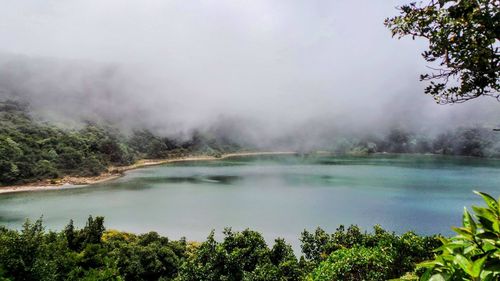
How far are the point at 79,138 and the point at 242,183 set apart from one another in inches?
2196

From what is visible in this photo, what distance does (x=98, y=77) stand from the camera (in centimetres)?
19838

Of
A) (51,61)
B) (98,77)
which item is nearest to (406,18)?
(98,77)

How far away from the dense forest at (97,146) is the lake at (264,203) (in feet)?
41.2

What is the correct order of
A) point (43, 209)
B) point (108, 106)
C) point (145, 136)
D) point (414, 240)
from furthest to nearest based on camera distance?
point (108, 106) < point (145, 136) < point (43, 209) < point (414, 240)

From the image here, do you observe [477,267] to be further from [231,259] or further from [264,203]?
[264,203]

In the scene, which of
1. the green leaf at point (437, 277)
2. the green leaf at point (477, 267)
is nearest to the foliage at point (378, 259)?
the green leaf at point (437, 277)

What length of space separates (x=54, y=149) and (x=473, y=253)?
371ft

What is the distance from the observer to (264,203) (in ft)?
217

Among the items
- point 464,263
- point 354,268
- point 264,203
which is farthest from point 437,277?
point 264,203

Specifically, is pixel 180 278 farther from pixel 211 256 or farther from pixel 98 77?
pixel 98 77

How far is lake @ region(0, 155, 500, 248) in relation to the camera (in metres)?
50.7

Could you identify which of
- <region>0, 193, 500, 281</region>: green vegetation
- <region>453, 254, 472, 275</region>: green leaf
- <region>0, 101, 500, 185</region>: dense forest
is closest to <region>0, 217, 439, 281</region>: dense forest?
<region>0, 193, 500, 281</region>: green vegetation

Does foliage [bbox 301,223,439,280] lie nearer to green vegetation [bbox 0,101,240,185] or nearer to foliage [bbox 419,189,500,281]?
foliage [bbox 419,189,500,281]

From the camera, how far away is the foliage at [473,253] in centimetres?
189
